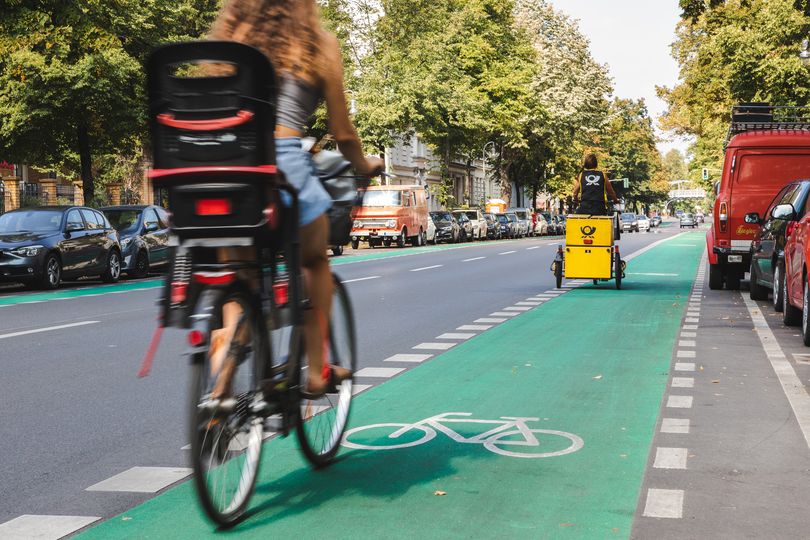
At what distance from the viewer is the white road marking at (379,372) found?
9094mm

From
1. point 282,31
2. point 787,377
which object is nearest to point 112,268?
point 787,377

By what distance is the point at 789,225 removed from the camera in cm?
1369

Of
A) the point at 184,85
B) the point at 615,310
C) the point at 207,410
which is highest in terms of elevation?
the point at 184,85

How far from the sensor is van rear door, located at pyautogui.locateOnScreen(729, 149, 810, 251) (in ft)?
60.8

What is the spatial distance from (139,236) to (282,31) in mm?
21769

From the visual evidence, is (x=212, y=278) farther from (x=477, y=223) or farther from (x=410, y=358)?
(x=477, y=223)

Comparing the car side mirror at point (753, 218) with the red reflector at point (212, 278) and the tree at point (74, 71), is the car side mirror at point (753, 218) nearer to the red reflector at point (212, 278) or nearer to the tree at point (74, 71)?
the red reflector at point (212, 278)

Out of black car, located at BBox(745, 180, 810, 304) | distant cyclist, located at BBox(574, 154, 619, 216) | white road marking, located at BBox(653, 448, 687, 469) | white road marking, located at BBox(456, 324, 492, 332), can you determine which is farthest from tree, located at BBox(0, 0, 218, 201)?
white road marking, located at BBox(653, 448, 687, 469)

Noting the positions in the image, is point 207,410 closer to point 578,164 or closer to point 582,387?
point 582,387

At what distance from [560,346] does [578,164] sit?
208ft

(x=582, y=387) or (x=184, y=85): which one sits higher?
(x=184, y=85)

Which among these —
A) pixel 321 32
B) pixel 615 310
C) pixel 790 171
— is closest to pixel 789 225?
pixel 615 310

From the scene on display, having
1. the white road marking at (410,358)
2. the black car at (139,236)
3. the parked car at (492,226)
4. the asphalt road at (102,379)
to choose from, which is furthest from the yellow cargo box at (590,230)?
the parked car at (492,226)

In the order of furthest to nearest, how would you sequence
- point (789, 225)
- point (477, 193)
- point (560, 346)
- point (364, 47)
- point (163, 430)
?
point (477, 193) < point (364, 47) < point (789, 225) < point (560, 346) < point (163, 430)
